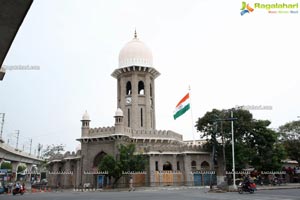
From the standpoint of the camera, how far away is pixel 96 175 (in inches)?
1631

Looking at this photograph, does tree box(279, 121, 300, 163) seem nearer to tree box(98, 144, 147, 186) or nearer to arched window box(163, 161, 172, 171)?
arched window box(163, 161, 172, 171)

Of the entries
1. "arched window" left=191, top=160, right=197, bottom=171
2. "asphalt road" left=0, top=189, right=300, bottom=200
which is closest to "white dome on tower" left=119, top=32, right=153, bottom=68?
"arched window" left=191, top=160, right=197, bottom=171

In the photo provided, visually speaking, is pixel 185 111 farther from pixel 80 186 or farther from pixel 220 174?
pixel 80 186

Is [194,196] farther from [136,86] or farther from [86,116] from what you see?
[136,86]

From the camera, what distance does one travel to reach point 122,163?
3722 centimetres

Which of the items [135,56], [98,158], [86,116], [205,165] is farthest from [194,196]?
[135,56]

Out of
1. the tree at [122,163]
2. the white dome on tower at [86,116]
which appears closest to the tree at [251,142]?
the tree at [122,163]

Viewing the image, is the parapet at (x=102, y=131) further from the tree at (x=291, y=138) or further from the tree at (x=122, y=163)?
the tree at (x=291, y=138)

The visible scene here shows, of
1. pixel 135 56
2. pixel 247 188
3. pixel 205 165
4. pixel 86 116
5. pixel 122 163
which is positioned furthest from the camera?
pixel 135 56

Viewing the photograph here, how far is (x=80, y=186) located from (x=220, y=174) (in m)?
18.8

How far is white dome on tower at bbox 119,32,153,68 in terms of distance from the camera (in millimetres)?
50516

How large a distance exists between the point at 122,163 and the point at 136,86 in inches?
616

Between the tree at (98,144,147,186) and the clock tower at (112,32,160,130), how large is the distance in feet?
31.9

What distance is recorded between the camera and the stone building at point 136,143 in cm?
4134
